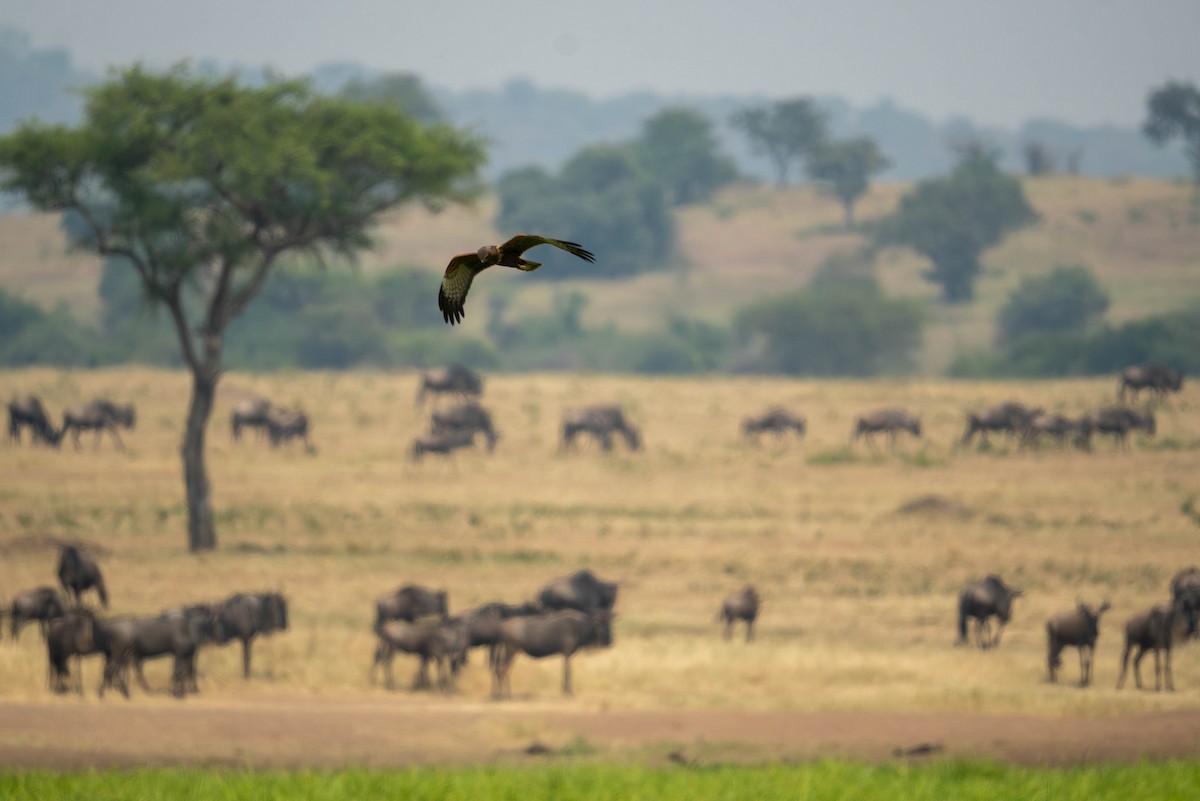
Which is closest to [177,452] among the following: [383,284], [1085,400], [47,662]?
[47,662]

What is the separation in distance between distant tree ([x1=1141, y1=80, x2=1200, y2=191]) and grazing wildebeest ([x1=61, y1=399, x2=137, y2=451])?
94948 millimetres

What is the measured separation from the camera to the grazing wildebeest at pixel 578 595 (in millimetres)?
23062

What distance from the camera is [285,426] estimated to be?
42.1 metres

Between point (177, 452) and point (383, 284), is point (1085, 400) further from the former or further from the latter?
point (383, 284)

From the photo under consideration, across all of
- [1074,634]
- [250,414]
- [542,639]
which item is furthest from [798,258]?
[542,639]

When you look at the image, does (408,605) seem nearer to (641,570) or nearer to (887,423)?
(641,570)

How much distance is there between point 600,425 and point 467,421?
3328 mm

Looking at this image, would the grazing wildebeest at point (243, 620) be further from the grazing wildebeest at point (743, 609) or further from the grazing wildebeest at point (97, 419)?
the grazing wildebeest at point (97, 419)

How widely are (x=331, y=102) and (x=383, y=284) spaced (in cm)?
5906

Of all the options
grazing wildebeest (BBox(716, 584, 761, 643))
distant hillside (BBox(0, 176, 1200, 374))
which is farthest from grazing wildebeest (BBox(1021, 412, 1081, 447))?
distant hillside (BBox(0, 176, 1200, 374))

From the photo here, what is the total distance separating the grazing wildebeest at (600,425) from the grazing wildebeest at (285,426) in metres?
6.35

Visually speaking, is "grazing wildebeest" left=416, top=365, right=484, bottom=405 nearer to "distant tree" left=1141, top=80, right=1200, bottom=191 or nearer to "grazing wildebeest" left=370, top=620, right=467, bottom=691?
"grazing wildebeest" left=370, top=620, right=467, bottom=691

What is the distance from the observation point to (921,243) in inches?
3880

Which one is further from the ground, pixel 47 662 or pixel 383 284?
pixel 383 284
